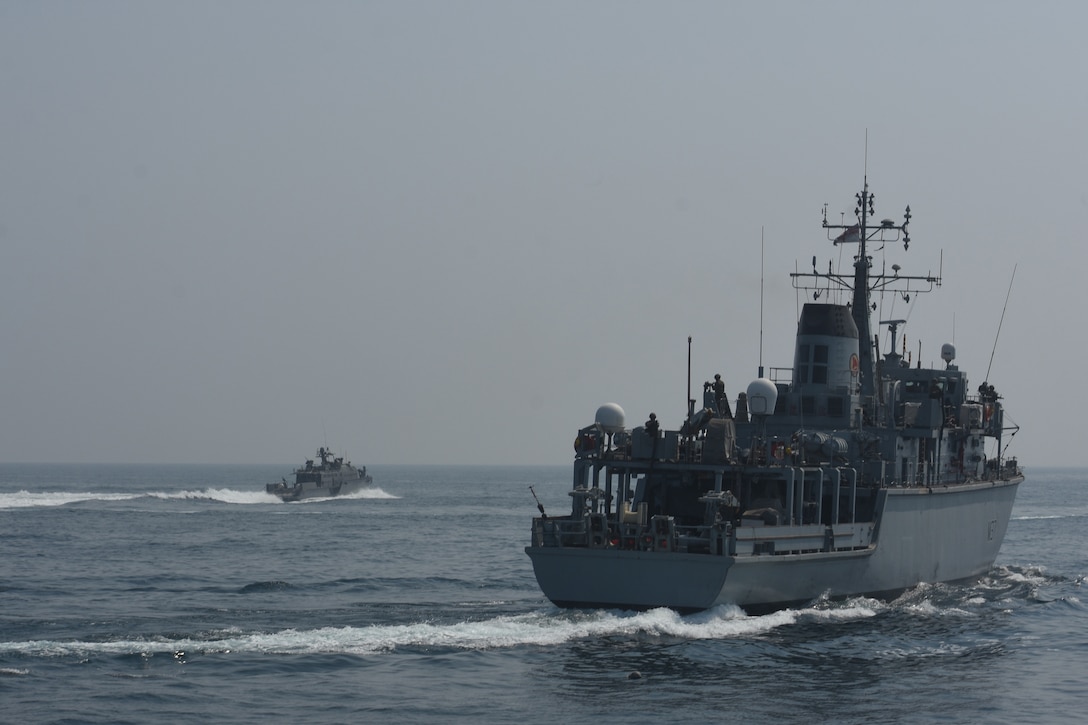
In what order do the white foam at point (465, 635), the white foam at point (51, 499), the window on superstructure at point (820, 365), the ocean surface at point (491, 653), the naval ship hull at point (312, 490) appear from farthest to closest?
the naval ship hull at point (312, 490), the white foam at point (51, 499), the window on superstructure at point (820, 365), the white foam at point (465, 635), the ocean surface at point (491, 653)

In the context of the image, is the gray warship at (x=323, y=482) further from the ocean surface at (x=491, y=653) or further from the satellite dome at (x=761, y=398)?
the satellite dome at (x=761, y=398)

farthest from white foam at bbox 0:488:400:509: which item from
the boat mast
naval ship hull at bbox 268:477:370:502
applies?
the boat mast

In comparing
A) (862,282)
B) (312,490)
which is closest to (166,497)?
(312,490)

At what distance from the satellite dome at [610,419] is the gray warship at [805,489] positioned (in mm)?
37

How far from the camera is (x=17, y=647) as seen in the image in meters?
29.2

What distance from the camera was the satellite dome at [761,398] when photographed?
3556 centimetres

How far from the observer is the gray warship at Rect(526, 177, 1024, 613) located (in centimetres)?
3167

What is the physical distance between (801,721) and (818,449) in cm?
1345

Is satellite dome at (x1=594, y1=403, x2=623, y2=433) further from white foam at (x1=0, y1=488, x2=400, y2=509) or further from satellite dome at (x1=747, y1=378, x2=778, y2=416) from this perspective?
white foam at (x1=0, y1=488, x2=400, y2=509)

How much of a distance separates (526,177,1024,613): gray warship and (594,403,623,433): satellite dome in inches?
1.5

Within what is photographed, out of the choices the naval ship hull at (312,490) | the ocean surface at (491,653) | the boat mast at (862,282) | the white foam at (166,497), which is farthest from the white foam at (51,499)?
the boat mast at (862,282)

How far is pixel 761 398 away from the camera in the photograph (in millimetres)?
35594

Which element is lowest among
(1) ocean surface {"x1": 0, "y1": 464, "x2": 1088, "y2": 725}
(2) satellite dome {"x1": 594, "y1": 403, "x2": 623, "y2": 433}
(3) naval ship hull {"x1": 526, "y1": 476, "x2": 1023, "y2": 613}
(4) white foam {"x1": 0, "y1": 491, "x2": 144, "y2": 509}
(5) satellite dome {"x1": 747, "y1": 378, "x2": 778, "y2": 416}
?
(4) white foam {"x1": 0, "y1": 491, "x2": 144, "y2": 509}

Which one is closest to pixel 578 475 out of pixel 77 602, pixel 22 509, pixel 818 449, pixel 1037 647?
pixel 818 449
